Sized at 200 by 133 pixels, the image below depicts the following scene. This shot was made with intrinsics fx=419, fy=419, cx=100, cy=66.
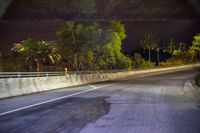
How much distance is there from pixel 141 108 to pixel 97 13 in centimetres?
765

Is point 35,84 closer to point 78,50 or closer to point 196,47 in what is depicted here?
point 78,50

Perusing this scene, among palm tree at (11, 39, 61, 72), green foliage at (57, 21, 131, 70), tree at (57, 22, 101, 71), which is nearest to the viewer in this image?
tree at (57, 22, 101, 71)

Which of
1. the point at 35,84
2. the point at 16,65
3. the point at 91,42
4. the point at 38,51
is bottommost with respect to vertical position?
the point at 35,84

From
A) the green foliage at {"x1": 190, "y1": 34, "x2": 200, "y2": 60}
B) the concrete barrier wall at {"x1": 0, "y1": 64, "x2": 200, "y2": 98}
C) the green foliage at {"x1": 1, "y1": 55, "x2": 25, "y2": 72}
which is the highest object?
the green foliage at {"x1": 190, "y1": 34, "x2": 200, "y2": 60}

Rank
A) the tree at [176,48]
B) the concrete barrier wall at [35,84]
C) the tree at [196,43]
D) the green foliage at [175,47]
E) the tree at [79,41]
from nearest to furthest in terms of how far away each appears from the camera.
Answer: the concrete barrier wall at [35,84] < the tree at [79,41] < the tree at [196,43] < the tree at [176,48] < the green foliage at [175,47]

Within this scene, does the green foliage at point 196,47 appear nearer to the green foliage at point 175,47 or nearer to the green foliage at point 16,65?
the green foliage at point 175,47

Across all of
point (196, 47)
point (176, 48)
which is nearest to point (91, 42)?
point (196, 47)

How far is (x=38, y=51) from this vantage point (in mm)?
95625

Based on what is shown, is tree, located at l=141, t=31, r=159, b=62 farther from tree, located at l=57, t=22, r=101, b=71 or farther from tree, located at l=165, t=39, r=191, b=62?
tree, located at l=57, t=22, r=101, b=71

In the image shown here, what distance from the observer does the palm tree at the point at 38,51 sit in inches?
3713

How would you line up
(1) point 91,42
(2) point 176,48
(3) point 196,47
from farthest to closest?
(2) point 176,48
(3) point 196,47
(1) point 91,42

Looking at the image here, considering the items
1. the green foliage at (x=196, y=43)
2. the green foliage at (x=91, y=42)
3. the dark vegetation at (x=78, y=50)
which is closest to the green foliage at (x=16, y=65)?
the dark vegetation at (x=78, y=50)

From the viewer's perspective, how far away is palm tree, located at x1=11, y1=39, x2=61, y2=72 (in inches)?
3713

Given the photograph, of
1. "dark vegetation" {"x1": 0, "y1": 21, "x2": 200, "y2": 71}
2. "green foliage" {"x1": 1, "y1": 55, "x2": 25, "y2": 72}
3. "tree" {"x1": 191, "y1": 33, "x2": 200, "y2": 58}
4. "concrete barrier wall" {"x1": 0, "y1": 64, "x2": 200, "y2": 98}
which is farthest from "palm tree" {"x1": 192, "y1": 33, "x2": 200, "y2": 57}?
"concrete barrier wall" {"x1": 0, "y1": 64, "x2": 200, "y2": 98}
